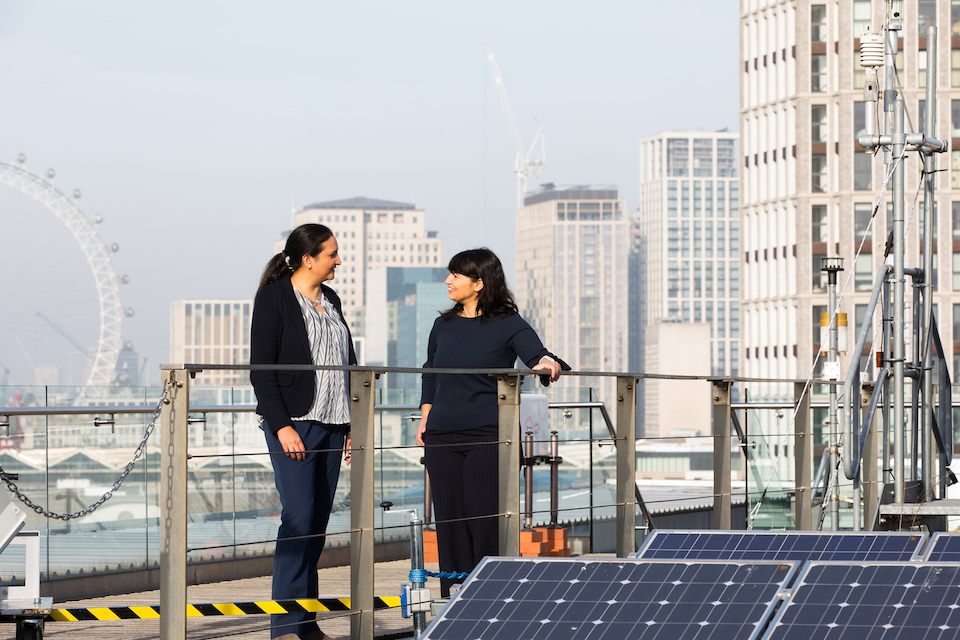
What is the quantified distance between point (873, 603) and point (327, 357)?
2675 mm

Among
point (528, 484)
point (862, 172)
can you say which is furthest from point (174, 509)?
point (862, 172)

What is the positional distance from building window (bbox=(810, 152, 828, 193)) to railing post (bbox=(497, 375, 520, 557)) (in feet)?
257

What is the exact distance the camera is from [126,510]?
880 centimetres

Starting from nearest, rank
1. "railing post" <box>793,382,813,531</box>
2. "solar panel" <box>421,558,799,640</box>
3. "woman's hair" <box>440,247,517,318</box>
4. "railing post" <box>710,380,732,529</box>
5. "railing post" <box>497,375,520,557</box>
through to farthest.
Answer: "solar panel" <box>421,558,799,640</box>, "railing post" <box>497,375,520,557</box>, "woman's hair" <box>440,247,517,318</box>, "railing post" <box>710,380,732,529</box>, "railing post" <box>793,382,813,531</box>

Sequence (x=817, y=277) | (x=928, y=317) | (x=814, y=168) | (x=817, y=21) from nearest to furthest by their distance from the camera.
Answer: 1. (x=928, y=317)
2. (x=814, y=168)
3. (x=817, y=277)
4. (x=817, y=21)

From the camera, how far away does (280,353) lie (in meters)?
5.45

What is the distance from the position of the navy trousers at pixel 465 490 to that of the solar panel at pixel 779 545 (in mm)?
1000

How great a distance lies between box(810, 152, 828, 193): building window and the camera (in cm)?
8162

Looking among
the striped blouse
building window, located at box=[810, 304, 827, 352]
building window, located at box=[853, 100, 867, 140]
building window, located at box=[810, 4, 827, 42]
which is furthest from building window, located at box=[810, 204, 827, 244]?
the striped blouse

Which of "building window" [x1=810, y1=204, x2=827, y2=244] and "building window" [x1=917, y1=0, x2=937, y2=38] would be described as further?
"building window" [x1=810, y1=204, x2=827, y2=244]

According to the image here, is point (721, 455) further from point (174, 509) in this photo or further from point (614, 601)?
point (614, 601)

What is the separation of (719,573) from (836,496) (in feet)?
28.7

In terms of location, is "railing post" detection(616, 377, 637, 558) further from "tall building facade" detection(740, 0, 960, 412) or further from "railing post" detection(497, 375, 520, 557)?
"tall building facade" detection(740, 0, 960, 412)

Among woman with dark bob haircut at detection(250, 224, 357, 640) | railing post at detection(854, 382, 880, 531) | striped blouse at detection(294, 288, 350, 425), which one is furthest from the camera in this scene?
railing post at detection(854, 382, 880, 531)
